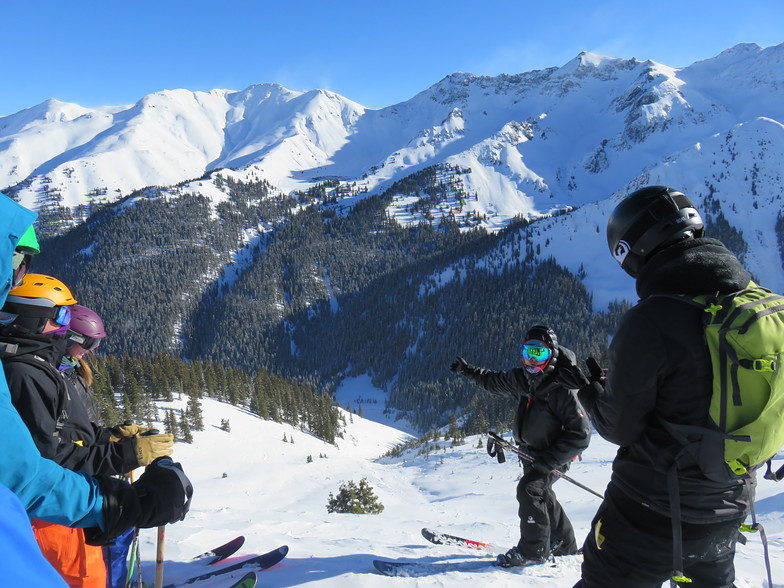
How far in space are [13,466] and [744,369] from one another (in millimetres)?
3185

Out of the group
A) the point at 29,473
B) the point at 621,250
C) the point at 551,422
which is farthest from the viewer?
the point at 551,422

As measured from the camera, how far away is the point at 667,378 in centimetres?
246

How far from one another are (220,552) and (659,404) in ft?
19.3

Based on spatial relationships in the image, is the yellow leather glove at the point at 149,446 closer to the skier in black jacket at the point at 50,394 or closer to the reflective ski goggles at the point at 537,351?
the skier in black jacket at the point at 50,394

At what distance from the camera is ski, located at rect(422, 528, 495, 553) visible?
20.7ft

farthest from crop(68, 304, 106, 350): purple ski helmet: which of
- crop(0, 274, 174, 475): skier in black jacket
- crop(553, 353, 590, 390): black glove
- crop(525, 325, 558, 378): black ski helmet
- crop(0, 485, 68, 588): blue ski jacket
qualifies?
crop(525, 325, 558, 378): black ski helmet

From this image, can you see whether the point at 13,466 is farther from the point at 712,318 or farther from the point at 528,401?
the point at 528,401

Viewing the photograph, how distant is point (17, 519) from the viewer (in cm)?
100

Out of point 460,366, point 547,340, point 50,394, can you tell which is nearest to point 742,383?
point 547,340

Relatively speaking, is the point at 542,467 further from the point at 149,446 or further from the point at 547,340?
the point at 149,446

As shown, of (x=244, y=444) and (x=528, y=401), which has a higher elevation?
(x=528, y=401)

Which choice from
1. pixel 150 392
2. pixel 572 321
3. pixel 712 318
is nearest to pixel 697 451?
pixel 712 318

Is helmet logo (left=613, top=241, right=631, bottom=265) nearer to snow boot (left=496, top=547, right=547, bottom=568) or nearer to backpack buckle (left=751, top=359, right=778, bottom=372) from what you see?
backpack buckle (left=751, top=359, right=778, bottom=372)

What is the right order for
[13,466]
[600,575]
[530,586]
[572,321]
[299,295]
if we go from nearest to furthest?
1. [13,466]
2. [600,575]
3. [530,586]
4. [572,321]
5. [299,295]
